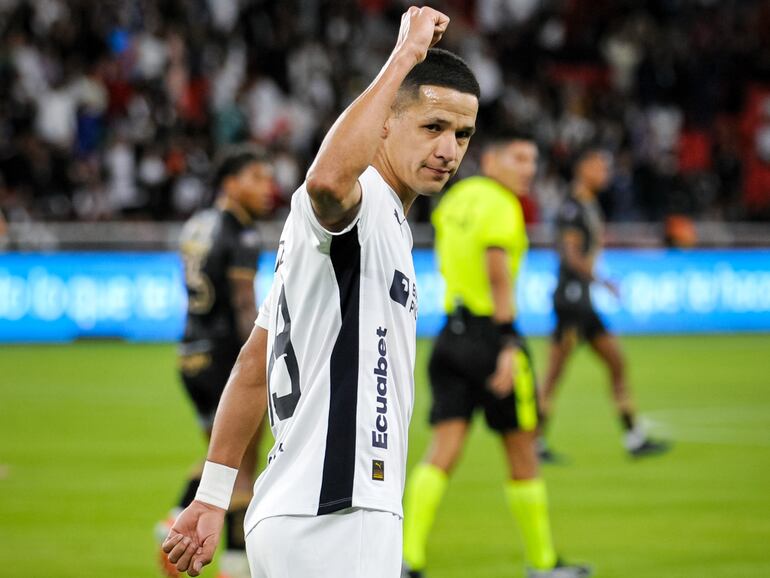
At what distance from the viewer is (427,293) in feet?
68.8

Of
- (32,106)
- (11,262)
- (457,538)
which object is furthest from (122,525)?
(32,106)

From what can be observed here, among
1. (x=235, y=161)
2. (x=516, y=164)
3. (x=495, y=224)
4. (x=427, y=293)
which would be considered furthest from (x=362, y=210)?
(x=427, y=293)

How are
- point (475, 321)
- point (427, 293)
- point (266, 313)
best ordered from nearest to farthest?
point (266, 313) < point (475, 321) < point (427, 293)

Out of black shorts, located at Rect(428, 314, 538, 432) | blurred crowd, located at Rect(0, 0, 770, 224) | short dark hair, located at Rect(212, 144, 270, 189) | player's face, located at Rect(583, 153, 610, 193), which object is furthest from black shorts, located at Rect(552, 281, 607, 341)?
blurred crowd, located at Rect(0, 0, 770, 224)

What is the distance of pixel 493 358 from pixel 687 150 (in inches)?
794

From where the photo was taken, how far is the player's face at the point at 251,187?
7867 millimetres

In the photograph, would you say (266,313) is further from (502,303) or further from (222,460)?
(502,303)

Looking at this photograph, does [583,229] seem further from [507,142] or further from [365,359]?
[365,359]

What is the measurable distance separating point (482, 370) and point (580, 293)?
4.66 meters

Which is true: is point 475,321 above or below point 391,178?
below

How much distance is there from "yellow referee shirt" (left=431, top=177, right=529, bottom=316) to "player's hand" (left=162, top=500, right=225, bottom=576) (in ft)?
14.4

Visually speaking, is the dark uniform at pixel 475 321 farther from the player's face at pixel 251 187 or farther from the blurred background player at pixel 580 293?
the blurred background player at pixel 580 293

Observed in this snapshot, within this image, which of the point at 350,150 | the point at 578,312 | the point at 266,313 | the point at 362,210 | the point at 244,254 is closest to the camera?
the point at 350,150

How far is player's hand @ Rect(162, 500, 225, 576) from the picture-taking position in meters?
3.53
